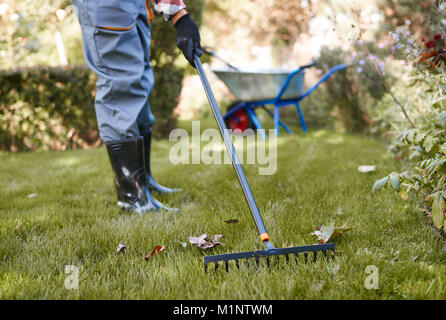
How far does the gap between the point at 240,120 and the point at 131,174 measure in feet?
11.8

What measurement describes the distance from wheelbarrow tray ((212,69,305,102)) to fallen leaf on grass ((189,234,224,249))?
134 inches

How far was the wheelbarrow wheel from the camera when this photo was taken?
5.39 meters

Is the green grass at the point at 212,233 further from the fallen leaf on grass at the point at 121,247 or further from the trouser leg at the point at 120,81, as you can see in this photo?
the trouser leg at the point at 120,81

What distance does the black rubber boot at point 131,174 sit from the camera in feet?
6.64

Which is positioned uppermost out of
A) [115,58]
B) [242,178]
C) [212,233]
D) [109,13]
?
[109,13]

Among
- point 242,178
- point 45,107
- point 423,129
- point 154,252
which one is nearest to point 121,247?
point 154,252

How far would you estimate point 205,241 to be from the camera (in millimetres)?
1548

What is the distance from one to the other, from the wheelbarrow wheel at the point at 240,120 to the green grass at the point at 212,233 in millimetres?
2414

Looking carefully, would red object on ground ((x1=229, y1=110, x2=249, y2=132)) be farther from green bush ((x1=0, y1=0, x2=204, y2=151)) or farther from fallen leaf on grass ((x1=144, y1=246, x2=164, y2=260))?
fallen leaf on grass ((x1=144, y1=246, x2=164, y2=260))

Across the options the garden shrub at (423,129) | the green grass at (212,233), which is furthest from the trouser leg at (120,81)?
the garden shrub at (423,129)

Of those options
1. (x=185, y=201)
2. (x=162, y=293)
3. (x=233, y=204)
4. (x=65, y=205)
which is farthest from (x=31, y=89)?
(x=162, y=293)

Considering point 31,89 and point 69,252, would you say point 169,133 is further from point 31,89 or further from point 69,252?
point 69,252

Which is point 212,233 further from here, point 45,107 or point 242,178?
point 45,107

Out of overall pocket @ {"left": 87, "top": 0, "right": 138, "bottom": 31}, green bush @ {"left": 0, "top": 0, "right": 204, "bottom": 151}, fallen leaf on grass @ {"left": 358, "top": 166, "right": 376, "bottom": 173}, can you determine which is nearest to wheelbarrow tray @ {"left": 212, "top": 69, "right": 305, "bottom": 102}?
green bush @ {"left": 0, "top": 0, "right": 204, "bottom": 151}
